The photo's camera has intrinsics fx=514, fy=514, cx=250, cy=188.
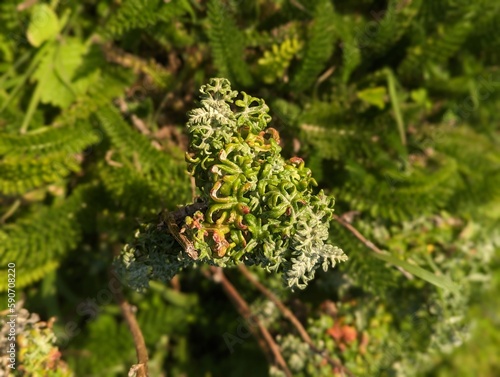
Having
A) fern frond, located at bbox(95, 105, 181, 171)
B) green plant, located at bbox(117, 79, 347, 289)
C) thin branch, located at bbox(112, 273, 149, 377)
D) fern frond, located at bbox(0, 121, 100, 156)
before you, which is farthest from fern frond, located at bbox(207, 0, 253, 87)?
thin branch, located at bbox(112, 273, 149, 377)

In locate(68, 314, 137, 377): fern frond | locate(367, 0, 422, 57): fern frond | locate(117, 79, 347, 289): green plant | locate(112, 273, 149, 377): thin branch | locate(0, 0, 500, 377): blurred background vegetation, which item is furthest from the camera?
locate(68, 314, 137, 377): fern frond

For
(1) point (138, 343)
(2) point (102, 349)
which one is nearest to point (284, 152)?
(1) point (138, 343)

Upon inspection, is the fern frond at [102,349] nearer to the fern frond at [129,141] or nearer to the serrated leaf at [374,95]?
the fern frond at [129,141]

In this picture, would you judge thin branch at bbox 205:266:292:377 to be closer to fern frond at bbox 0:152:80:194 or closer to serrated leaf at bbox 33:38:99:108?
fern frond at bbox 0:152:80:194

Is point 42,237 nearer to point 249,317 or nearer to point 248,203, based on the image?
point 249,317

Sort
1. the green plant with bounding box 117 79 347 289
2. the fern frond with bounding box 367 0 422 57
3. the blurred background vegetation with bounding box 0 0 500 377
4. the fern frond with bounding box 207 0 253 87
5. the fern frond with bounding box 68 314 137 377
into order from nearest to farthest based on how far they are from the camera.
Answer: the green plant with bounding box 117 79 347 289
the fern frond with bounding box 207 0 253 87
the blurred background vegetation with bounding box 0 0 500 377
the fern frond with bounding box 367 0 422 57
the fern frond with bounding box 68 314 137 377

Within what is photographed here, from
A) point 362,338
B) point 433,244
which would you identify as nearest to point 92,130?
point 362,338

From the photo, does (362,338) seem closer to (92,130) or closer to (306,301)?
(306,301)
